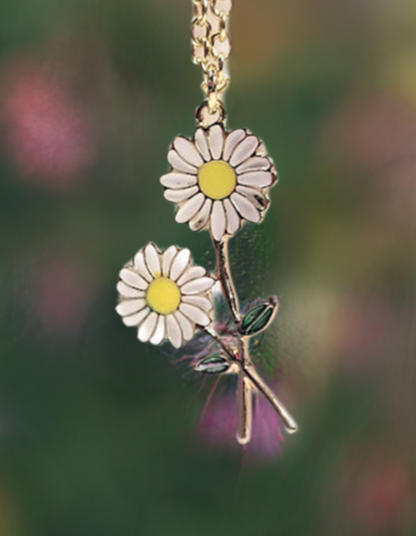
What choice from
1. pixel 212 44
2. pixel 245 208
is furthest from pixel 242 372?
pixel 212 44

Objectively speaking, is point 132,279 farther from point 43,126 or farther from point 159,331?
point 43,126

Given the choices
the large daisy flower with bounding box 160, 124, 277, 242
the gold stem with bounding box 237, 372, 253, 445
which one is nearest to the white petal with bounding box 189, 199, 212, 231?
the large daisy flower with bounding box 160, 124, 277, 242

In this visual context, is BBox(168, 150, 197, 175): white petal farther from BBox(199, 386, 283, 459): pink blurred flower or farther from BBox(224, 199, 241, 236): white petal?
BBox(199, 386, 283, 459): pink blurred flower

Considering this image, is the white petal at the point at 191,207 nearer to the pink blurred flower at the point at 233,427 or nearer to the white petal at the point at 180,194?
the white petal at the point at 180,194

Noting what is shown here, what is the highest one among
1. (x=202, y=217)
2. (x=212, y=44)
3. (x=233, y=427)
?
(x=212, y=44)

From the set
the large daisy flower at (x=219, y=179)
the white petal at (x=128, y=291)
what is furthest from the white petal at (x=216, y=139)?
the white petal at (x=128, y=291)
